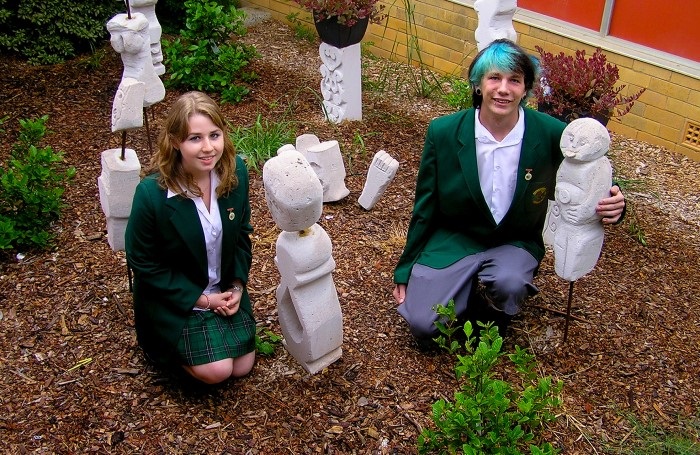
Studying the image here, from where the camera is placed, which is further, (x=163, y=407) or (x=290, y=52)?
(x=290, y=52)

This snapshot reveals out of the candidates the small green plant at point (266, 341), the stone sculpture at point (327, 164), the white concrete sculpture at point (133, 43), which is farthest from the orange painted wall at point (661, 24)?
the small green plant at point (266, 341)

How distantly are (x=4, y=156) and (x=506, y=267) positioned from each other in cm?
337

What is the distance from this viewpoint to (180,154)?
2980mm

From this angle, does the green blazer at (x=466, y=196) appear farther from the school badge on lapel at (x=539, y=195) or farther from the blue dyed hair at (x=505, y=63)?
→ the blue dyed hair at (x=505, y=63)

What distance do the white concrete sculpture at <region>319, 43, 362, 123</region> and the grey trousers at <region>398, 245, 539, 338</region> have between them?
7.88 feet

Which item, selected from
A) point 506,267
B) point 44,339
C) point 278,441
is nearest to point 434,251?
point 506,267

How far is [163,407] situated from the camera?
3145 millimetres

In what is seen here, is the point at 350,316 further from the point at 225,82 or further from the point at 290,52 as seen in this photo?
the point at 290,52

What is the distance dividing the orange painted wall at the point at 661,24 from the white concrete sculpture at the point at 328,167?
2.67 m

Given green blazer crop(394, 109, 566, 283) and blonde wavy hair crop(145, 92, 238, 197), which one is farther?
green blazer crop(394, 109, 566, 283)

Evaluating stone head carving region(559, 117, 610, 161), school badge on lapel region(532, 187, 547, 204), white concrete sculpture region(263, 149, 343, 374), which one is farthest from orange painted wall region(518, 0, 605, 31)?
white concrete sculpture region(263, 149, 343, 374)

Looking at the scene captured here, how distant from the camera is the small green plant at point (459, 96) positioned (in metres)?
5.59

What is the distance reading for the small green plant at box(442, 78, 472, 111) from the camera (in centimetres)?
559

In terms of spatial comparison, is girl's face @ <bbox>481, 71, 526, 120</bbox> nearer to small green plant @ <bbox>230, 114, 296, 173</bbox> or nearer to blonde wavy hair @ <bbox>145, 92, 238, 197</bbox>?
blonde wavy hair @ <bbox>145, 92, 238, 197</bbox>
